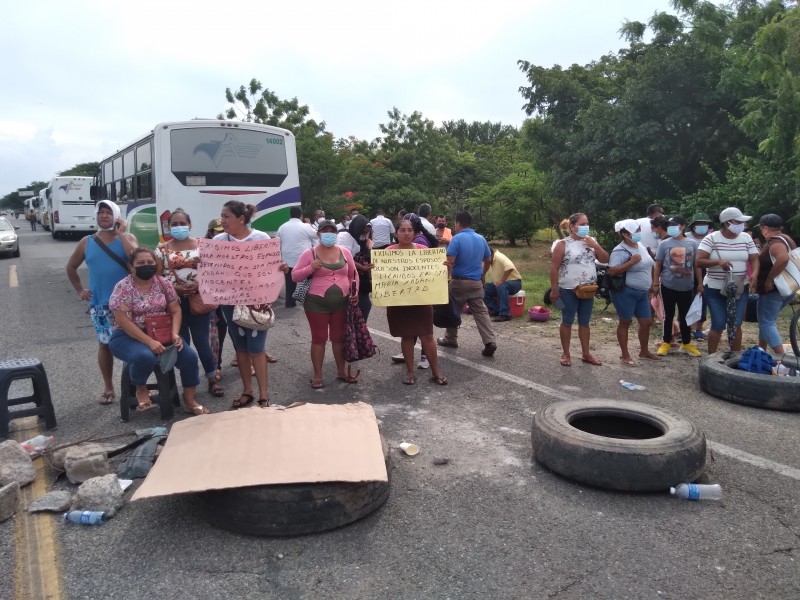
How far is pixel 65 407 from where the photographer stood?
18.2 ft

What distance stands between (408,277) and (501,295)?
404cm

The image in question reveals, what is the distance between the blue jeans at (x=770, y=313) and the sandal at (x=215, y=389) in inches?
228

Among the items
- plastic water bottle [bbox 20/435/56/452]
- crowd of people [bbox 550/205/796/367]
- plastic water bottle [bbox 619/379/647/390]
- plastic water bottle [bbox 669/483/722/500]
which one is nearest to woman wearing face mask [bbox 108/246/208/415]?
plastic water bottle [bbox 20/435/56/452]

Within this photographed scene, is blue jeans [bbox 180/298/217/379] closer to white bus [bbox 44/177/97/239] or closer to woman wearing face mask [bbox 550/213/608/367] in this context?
woman wearing face mask [bbox 550/213/608/367]

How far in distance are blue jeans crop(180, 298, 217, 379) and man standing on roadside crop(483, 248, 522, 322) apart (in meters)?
5.09

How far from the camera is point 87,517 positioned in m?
3.51

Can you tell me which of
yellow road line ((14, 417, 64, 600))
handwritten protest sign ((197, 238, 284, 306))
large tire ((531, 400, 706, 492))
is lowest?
yellow road line ((14, 417, 64, 600))

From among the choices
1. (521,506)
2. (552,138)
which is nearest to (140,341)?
(521,506)

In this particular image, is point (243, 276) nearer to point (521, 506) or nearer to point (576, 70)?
point (521, 506)

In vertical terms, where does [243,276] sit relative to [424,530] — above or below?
above

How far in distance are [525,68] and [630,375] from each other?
14.3 m

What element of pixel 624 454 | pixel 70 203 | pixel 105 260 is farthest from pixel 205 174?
pixel 70 203

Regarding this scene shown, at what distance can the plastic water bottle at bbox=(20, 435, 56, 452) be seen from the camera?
4.45 m

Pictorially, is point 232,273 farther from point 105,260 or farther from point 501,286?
point 501,286
